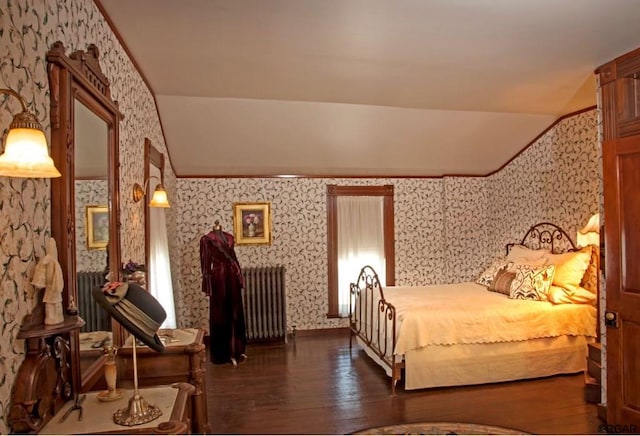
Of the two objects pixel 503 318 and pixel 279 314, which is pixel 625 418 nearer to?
pixel 503 318

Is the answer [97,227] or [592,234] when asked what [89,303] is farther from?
[592,234]

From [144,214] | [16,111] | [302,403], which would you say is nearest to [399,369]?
[302,403]

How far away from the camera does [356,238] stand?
18.7ft

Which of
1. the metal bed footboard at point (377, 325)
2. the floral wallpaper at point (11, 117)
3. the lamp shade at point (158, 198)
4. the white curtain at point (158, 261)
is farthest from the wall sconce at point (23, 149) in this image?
the metal bed footboard at point (377, 325)

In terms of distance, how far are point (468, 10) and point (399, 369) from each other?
2798 mm

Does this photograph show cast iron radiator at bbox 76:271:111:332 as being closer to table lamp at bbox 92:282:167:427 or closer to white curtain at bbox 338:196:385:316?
table lamp at bbox 92:282:167:427

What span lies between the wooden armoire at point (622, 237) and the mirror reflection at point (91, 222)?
3.25 m

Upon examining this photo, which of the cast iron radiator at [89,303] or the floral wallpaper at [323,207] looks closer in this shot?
the cast iron radiator at [89,303]

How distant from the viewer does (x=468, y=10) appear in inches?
89.3

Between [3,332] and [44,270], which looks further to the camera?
[44,270]

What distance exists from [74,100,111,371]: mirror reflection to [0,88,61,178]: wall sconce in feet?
2.04

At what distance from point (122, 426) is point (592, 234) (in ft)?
13.2

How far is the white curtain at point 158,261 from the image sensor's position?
10.8 ft

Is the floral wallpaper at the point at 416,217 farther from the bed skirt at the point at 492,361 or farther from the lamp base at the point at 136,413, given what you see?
the lamp base at the point at 136,413
